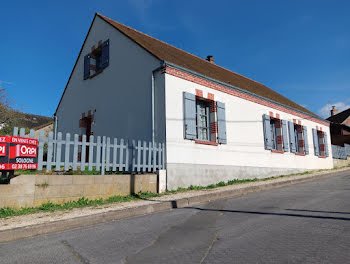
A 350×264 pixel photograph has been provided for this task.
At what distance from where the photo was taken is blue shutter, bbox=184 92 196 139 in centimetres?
897

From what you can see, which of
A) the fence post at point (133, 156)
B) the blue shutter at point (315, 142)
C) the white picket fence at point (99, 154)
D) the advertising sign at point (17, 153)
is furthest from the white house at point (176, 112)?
the advertising sign at point (17, 153)

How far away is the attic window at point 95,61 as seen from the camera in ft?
39.0

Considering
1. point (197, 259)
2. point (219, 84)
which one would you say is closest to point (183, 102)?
point (219, 84)

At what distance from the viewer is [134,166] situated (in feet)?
24.8

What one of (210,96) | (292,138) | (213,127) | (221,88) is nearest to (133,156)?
(213,127)

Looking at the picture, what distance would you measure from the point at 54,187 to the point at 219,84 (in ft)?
23.3

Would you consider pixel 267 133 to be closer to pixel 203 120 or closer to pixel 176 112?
pixel 203 120

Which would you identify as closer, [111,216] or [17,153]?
[111,216]

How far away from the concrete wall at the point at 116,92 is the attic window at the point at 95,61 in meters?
0.29

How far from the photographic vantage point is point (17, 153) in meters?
5.46

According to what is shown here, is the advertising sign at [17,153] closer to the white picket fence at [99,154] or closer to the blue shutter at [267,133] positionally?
the white picket fence at [99,154]

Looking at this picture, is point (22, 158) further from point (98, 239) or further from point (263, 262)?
point (263, 262)

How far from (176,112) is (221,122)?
218cm

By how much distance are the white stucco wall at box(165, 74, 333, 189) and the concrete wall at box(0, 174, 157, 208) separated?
142cm
